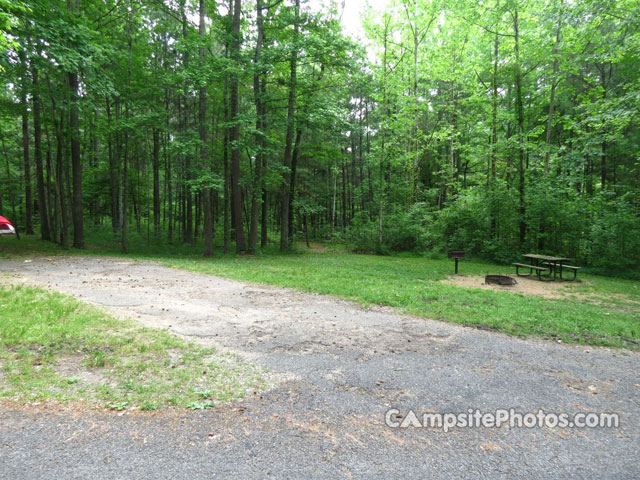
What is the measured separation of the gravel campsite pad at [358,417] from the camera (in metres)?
2.21

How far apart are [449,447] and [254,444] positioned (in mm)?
1504

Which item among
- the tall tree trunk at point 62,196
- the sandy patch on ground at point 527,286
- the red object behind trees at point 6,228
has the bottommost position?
the sandy patch on ground at point 527,286

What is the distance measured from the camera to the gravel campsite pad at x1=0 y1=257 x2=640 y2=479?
221 centimetres

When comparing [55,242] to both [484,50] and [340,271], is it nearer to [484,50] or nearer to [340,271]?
[340,271]

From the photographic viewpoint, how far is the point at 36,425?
2.56 meters

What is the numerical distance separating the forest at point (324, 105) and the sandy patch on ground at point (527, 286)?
462cm

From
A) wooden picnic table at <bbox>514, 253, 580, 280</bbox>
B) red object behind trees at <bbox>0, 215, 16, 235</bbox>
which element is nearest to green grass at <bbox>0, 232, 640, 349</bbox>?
wooden picnic table at <bbox>514, 253, 580, 280</bbox>

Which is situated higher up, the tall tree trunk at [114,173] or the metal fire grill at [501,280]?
the tall tree trunk at [114,173]

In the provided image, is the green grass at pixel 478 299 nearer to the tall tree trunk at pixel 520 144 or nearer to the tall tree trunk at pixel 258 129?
the tall tree trunk at pixel 520 144

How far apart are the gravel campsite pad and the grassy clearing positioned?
0.21 metres

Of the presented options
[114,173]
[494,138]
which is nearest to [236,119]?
[114,173]

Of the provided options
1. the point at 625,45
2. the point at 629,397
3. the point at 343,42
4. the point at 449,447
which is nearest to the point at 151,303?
the point at 449,447

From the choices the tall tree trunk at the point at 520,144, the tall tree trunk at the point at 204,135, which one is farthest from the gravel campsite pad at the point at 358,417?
the tall tree trunk at the point at 520,144

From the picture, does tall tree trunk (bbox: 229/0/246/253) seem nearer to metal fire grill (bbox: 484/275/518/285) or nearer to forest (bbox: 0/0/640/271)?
forest (bbox: 0/0/640/271)
